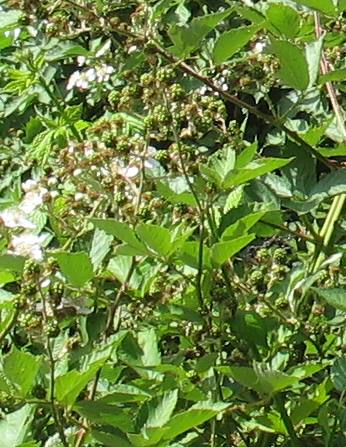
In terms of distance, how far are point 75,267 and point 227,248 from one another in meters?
0.17

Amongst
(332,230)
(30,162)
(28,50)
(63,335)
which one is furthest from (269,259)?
(28,50)

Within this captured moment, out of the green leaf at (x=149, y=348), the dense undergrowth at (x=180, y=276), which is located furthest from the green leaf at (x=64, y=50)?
the green leaf at (x=149, y=348)

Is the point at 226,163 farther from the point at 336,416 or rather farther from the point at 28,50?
the point at 28,50

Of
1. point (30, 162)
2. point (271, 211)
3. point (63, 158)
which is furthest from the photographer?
point (30, 162)

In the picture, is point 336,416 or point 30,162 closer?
point 336,416

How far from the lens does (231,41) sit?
4.67 feet

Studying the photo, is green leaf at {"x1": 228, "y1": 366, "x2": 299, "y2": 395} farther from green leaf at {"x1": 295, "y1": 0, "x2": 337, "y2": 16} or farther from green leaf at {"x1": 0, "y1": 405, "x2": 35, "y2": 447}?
green leaf at {"x1": 295, "y1": 0, "x2": 337, "y2": 16}

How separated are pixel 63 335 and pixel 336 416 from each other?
1.17 feet

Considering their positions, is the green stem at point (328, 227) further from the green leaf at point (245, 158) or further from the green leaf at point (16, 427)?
the green leaf at point (16, 427)

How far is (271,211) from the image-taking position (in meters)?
1.37

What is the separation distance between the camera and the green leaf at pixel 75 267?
122cm

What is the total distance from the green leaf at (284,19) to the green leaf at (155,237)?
0.40 m

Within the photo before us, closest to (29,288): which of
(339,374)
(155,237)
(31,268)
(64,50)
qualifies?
(31,268)

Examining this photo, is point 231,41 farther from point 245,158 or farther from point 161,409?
point 161,409
